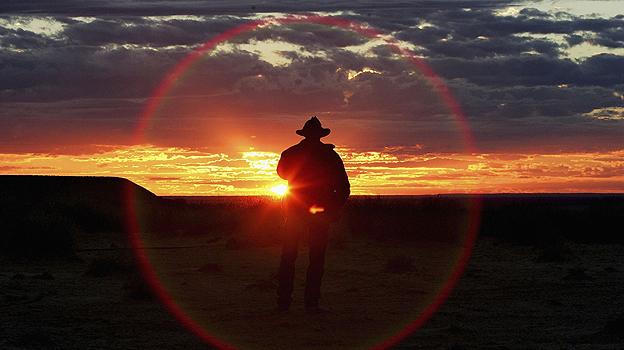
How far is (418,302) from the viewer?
544 inches

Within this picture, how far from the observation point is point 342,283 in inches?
647

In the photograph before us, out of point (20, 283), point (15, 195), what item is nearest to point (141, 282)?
point (20, 283)

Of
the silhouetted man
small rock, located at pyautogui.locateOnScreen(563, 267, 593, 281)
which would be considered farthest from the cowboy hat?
small rock, located at pyautogui.locateOnScreen(563, 267, 593, 281)

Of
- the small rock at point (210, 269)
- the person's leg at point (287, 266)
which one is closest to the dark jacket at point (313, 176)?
the person's leg at point (287, 266)

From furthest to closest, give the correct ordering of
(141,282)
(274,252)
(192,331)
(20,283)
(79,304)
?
(274,252), (20,283), (141,282), (79,304), (192,331)

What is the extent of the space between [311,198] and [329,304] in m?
1.91

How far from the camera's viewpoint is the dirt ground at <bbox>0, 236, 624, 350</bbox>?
33.9 feet

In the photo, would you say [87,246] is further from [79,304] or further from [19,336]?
[19,336]

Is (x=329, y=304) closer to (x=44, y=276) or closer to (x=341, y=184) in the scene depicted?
(x=341, y=184)

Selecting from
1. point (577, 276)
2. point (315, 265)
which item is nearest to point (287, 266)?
point (315, 265)

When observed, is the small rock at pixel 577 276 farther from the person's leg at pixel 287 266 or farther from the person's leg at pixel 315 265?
the person's leg at pixel 287 266

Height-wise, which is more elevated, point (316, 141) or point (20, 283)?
point (316, 141)

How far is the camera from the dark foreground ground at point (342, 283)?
1062 cm

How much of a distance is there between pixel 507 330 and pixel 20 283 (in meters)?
8.62
